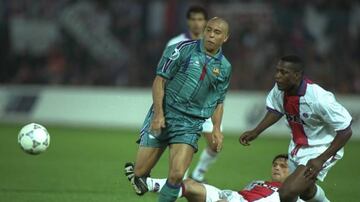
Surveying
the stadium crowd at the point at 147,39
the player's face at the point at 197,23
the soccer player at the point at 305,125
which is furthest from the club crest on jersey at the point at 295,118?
the stadium crowd at the point at 147,39

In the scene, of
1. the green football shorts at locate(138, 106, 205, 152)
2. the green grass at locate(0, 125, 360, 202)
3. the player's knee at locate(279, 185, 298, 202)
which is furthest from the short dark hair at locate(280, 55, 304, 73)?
the green grass at locate(0, 125, 360, 202)

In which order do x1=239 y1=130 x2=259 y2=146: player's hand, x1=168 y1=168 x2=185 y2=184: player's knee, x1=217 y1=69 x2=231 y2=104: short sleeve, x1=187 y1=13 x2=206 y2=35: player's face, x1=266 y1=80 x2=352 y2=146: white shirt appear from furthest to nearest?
x1=187 y1=13 x2=206 y2=35: player's face < x1=239 y1=130 x2=259 y2=146: player's hand < x1=217 y1=69 x2=231 y2=104: short sleeve < x1=266 y1=80 x2=352 y2=146: white shirt < x1=168 y1=168 x2=185 y2=184: player's knee

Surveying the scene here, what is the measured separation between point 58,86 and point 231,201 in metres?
13.1

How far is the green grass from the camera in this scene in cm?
945

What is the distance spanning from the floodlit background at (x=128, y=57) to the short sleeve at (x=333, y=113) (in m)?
8.04

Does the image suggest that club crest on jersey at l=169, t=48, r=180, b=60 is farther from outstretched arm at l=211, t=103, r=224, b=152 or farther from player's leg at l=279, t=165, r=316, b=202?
player's leg at l=279, t=165, r=316, b=202

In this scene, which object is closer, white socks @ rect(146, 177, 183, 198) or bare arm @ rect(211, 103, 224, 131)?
bare arm @ rect(211, 103, 224, 131)

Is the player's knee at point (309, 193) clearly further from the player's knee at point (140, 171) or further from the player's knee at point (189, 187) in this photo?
the player's knee at point (140, 171)

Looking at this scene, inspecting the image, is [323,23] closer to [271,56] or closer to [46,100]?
[271,56]

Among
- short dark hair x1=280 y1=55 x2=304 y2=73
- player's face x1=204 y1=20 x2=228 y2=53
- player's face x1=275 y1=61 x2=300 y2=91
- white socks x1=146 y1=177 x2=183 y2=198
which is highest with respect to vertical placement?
player's face x1=204 y1=20 x2=228 y2=53

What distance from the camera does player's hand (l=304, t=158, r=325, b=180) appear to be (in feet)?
24.7

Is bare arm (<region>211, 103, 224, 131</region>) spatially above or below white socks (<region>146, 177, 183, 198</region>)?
above

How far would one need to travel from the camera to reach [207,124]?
10062 mm

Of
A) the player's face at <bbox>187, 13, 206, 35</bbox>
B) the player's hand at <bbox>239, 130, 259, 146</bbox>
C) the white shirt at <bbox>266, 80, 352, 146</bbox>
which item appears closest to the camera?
the white shirt at <bbox>266, 80, 352, 146</bbox>
